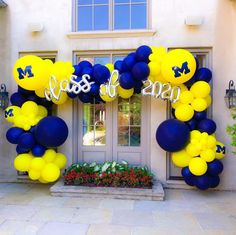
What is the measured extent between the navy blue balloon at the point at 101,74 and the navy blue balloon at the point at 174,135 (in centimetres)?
128

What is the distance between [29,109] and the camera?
180 inches

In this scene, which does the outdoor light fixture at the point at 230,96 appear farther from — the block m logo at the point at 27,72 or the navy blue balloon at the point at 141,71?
the block m logo at the point at 27,72

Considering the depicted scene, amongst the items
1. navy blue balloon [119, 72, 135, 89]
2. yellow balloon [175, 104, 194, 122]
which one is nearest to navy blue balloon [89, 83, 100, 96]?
navy blue balloon [119, 72, 135, 89]

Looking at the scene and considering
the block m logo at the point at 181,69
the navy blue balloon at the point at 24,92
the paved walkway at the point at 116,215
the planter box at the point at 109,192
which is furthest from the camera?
the navy blue balloon at the point at 24,92

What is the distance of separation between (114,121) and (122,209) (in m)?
1.80

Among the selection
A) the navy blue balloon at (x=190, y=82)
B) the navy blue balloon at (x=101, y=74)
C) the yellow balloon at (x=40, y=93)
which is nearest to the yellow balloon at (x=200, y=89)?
the navy blue balloon at (x=190, y=82)

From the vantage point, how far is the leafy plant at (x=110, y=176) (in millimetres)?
4411

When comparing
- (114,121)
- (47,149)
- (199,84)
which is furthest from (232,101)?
Answer: (47,149)

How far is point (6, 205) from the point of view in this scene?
394cm

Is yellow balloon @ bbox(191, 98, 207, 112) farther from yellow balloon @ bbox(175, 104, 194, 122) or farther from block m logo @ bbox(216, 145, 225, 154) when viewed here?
block m logo @ bbox(216, 145, 225, 154)

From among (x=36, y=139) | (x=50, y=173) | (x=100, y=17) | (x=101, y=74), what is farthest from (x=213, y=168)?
(x=100, y=17)

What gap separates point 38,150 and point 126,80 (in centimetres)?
195

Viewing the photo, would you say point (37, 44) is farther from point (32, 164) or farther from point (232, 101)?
point (232, 101)

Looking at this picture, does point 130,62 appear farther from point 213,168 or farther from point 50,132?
point 213,168
